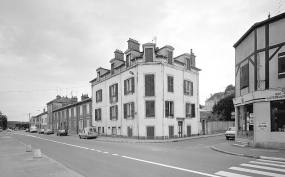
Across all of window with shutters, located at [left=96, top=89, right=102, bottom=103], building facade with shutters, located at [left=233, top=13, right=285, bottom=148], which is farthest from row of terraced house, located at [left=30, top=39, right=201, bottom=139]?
building facade with shutters, located at [left=233, top=13, right=285, bottom=148]

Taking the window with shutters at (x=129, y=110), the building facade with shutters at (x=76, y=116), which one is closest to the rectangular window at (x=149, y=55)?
the window with shutters at (x=129, y=110)

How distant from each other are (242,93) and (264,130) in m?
4.27

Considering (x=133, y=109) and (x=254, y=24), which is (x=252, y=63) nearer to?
(x=254, y=24)

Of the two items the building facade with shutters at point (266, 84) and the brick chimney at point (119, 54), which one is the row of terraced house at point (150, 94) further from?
the building facade with shutters at point (266, 84)

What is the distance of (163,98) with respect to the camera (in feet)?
83.8

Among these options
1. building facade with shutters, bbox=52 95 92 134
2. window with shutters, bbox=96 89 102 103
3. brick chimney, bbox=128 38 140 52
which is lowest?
building facade with shutters, bbox=52 95 92 134

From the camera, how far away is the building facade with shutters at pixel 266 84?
1397 cm

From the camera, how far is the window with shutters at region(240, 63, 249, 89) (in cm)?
1663

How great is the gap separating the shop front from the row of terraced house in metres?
11.3

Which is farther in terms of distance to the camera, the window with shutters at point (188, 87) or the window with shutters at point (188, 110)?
the window with shutters at point (188, 87)

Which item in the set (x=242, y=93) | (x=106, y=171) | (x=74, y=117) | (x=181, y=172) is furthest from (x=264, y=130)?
(x=74, y=117)

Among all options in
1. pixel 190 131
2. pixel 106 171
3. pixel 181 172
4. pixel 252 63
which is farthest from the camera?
pixel 190 131

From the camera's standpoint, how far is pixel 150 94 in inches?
1005

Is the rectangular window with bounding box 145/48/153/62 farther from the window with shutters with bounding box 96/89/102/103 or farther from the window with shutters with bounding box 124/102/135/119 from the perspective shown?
the window with shutters with bounding box 96/89/102/103
